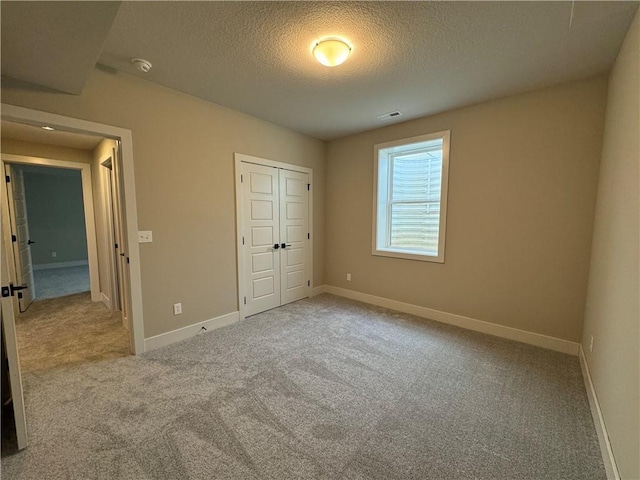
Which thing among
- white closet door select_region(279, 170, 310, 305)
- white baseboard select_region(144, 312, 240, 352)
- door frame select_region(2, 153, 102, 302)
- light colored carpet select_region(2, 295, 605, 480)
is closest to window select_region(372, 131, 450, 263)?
white closet door select_region(279, 170, 310, 305)

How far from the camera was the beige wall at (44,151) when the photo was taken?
3602mm

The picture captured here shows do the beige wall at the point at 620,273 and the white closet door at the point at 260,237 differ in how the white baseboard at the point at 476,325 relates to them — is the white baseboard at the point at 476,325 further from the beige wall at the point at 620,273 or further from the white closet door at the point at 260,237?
the white closet door at the point at 260,237

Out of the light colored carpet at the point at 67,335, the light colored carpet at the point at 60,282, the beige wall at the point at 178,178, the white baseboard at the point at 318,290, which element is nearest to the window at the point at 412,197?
the white baseboard at the point at 318,290

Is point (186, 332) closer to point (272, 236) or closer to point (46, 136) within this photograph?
point (272, 236)

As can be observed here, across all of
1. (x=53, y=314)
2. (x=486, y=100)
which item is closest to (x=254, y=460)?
(x=486, y=100)

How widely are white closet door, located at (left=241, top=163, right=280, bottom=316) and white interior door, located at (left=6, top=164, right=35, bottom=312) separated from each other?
9.75 ft

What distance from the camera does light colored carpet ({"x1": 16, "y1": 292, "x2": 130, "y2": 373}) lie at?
8.41ft

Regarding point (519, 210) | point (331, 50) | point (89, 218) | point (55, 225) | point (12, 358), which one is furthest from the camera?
point (55, 225)

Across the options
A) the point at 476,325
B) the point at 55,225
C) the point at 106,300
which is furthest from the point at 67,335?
the point at 55,225

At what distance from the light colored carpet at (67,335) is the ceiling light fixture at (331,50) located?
3.26 meters

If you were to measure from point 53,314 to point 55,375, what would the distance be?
2.10 m

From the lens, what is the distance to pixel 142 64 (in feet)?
7.30

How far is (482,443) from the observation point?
1.59m

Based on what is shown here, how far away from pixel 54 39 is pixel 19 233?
3.86 metres
